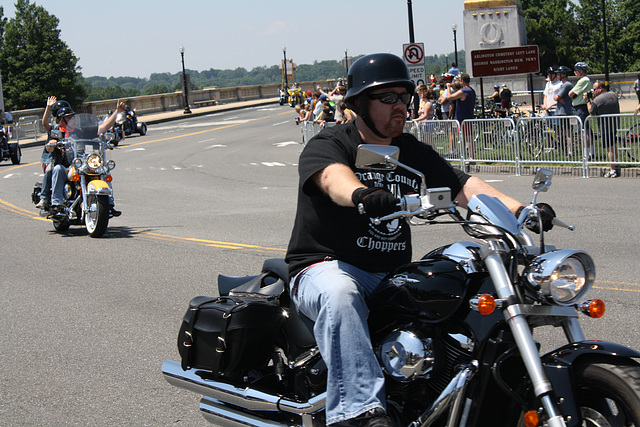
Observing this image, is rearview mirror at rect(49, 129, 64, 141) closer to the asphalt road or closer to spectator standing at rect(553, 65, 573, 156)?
the asphalt road

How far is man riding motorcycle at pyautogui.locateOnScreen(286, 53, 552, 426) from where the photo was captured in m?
3.33

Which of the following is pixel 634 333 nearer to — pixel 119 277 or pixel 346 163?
pixel 346 163

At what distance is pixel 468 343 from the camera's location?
314 cm

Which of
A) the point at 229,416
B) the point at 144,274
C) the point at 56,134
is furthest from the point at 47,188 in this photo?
the point at 229,416

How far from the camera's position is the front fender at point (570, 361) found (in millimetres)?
2742

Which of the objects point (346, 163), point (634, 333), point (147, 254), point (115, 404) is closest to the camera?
point (346, 163)

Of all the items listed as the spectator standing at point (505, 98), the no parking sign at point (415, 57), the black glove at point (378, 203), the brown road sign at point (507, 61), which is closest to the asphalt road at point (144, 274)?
the black glove at point (378, 203)

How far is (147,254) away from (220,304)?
20.4 feet

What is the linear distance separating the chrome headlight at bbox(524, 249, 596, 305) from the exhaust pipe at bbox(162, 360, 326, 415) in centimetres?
117

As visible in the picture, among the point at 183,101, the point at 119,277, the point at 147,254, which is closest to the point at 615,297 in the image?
the point at 119,277

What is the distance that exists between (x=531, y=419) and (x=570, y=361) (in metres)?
0.26

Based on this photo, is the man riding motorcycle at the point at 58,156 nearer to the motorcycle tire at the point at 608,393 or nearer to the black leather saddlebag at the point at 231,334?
the black leather saddlebag at the point at 231,334

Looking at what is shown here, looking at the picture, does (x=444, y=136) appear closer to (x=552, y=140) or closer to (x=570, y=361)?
(x=552, y=140)

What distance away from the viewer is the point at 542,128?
16.5 m
